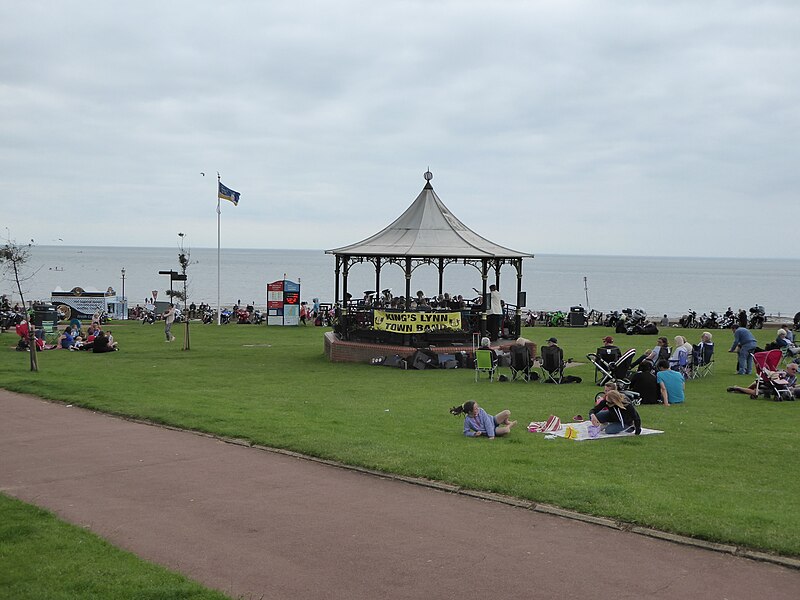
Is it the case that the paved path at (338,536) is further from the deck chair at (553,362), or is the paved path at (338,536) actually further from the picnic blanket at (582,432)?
the deck chair at (553,362)

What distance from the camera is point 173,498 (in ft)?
30.1

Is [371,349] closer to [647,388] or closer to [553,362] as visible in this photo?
[553,362]

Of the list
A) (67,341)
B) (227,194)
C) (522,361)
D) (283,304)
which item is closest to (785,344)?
(522,361)

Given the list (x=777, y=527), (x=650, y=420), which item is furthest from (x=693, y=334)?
(x=777, y=527)

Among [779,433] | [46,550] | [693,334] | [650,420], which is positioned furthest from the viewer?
[693,334]

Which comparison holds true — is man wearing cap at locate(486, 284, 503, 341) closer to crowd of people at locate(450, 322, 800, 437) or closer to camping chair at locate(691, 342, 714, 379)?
crowd of people at locate(450, 322, 800, 437)

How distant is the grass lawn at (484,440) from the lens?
8750 millimetres

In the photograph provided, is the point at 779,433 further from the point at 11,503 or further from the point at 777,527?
the point at 11,503

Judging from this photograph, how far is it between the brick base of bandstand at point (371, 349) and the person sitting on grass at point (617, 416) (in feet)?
34.7

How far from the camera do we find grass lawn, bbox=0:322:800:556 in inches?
344

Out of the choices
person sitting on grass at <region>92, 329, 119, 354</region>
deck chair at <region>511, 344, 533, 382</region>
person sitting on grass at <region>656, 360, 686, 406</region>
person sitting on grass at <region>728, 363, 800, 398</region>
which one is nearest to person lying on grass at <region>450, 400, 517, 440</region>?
person sitting on grass at <region>656, 360, 686, 406</region>

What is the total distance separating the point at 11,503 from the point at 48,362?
15.5m

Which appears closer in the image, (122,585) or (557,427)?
(122,585)

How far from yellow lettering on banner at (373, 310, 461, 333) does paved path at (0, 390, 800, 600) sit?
12.7 meters
